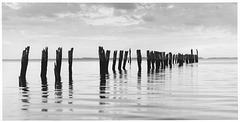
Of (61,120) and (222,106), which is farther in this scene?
(222,106)

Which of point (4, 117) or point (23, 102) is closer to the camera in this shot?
point (4, 117)

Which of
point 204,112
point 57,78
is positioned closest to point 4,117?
point 204,112

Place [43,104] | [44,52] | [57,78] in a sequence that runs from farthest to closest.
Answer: [44,52] → [57,78] → [43,104]

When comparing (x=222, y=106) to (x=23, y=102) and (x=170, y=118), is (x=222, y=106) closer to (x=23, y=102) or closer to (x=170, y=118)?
(x=170, y=118)

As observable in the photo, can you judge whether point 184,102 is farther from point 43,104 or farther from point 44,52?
point 44,52

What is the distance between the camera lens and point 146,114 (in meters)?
7.38

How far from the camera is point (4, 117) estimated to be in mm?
7359

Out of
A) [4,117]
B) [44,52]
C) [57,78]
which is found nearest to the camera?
[4,117]

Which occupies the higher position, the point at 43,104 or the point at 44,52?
the point at 44,52

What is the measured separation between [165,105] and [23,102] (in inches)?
149

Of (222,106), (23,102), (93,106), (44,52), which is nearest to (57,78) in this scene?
(44,52)

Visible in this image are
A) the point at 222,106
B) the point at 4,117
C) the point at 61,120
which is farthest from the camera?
the point at 222,106

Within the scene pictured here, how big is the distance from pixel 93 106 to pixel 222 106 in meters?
3.02

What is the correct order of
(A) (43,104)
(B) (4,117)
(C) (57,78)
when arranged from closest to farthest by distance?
(B) (4,117) < (A) (43,104) < (C) (57,78)
